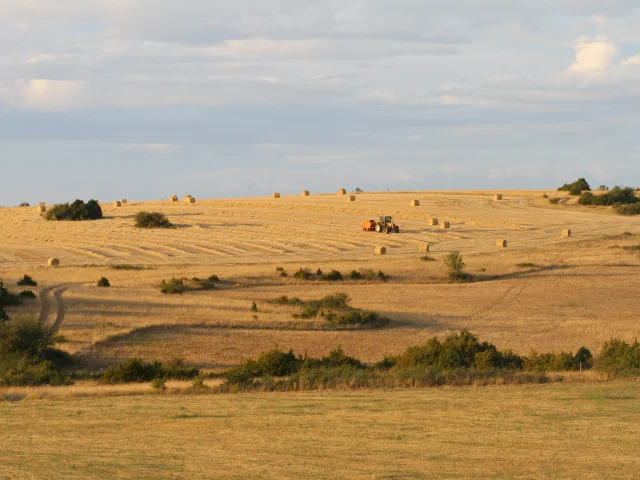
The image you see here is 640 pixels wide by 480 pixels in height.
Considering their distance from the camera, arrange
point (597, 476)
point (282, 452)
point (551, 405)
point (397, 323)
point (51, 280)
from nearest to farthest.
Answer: point (597, 476) → point (282, 452) → point (551, 405) → point (397, 323) → point (51, 280)

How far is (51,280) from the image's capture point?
2219 inches

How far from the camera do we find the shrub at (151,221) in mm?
81562

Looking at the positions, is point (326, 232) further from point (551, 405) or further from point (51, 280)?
point (551, 405)

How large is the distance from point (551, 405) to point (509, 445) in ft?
15.9

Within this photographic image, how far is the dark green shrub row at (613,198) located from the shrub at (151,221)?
142ft

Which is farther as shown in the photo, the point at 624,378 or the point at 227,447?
the point at 624,378

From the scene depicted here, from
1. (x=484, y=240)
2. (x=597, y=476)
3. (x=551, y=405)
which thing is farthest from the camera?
(x=484, y=240)

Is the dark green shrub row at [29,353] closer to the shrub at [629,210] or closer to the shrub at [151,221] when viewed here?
the shrub at [151,221]

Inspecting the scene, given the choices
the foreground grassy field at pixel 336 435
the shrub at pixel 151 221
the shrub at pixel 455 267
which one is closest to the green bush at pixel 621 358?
A: the foreground grassy field at pixel 336 435

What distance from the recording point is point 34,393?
2420 centimetres

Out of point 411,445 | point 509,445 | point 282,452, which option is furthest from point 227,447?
point 509,445

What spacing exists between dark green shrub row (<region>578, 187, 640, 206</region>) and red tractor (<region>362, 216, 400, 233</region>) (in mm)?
28521

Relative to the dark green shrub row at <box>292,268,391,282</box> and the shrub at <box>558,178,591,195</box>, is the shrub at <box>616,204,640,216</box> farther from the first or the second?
the dark green shrub row at <box>292,268,391,282</box>

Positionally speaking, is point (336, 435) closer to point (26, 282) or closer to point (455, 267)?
point (26, 282)
